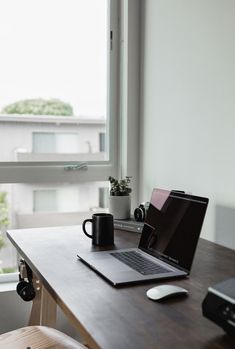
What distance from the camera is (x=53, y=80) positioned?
236cm

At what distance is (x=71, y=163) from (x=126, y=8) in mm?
903

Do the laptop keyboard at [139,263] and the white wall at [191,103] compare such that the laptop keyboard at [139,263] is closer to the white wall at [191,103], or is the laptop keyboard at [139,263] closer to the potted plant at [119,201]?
the white wall at [191,103]

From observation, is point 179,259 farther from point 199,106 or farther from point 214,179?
point 199,106

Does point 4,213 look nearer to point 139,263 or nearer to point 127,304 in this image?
point 139,263

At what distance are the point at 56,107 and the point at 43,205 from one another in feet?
1.81

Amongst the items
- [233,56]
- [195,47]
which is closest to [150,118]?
[195,47]

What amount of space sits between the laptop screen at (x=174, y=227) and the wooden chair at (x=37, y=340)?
41cm

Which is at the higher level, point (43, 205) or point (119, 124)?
point (119, 124)

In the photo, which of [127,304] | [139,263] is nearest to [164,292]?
[127,304]

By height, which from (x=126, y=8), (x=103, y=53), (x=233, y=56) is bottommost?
(x=233, y=56)

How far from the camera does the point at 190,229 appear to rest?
1.29 m

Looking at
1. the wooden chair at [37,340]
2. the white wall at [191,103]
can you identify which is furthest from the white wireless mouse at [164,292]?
the white wall at [191,103]

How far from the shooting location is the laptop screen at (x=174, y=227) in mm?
1274

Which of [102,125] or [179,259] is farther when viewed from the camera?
[102,125]
